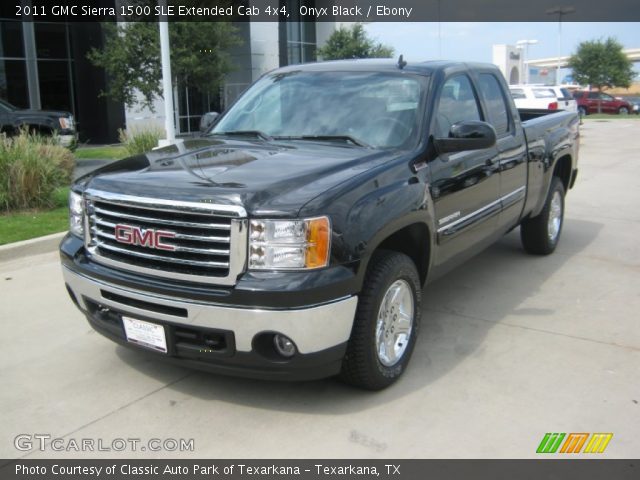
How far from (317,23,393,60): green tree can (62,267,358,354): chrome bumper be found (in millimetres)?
26499

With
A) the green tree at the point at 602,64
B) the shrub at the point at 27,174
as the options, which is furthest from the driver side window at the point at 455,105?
the green tree at the point at 602,64

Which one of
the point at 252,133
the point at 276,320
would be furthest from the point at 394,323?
the point at 252,133

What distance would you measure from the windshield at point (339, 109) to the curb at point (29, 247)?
9.71 feet

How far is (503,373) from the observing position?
13.5 feet

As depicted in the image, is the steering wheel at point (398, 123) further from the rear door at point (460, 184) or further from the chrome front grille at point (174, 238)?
the chrome front grille at point (174, 238)

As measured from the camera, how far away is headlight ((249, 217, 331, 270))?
127 inches

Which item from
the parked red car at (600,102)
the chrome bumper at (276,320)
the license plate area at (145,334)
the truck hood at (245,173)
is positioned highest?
the parked red car at (600,102)

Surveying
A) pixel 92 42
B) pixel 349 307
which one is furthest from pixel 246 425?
pixel 92 42

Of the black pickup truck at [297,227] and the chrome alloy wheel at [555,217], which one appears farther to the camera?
the chrome alloy wheel at [555,217]

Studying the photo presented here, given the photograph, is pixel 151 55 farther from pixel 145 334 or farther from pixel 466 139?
pixel 145 334

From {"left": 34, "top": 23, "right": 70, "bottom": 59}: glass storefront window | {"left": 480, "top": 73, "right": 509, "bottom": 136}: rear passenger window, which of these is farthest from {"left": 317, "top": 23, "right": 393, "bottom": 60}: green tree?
{"left": 480, "top": 73, "right": 509, "bottom": 136}: rear passenger window

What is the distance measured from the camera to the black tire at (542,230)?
6648 mm

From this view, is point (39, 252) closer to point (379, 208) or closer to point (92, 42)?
point (379, 208)

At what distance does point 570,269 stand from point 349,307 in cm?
386
